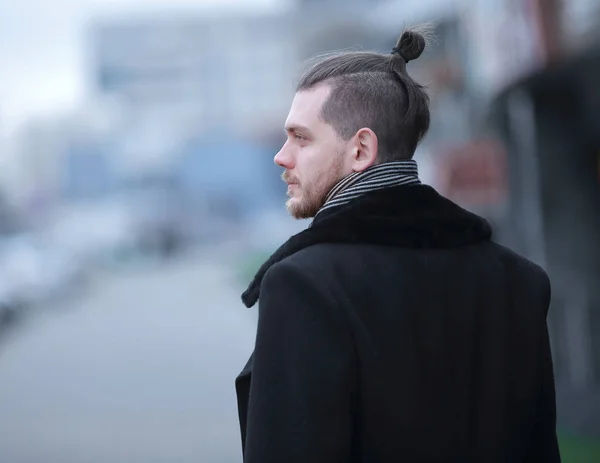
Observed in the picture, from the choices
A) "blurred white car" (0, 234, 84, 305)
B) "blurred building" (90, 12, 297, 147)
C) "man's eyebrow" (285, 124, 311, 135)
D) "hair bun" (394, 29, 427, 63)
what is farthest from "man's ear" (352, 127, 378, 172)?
"blurred building" (90, 12, 297, 147)

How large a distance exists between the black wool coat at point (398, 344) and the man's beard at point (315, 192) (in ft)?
0.26

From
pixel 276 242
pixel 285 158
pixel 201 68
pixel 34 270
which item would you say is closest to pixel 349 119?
pixel 285 158

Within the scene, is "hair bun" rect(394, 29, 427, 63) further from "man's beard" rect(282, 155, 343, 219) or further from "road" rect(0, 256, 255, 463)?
"road" rect(0, 256, 255, 463)

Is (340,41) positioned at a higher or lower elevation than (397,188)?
higher

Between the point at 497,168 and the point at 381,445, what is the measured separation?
11657 mm

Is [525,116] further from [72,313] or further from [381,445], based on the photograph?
[72,313]

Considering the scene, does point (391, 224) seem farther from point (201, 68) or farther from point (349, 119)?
point (201, 68)

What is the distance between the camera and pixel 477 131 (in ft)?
71.2

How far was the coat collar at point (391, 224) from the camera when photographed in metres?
1.93

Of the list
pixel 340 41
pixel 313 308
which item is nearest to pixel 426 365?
pixel 313 308

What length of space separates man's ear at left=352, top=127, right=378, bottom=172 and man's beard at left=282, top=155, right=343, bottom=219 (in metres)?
0.03

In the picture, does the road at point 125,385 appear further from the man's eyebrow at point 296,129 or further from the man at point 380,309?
the man's eyebrow at point 296,129

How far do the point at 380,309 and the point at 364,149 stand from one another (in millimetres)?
324

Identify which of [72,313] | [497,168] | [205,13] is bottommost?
[72,313]
